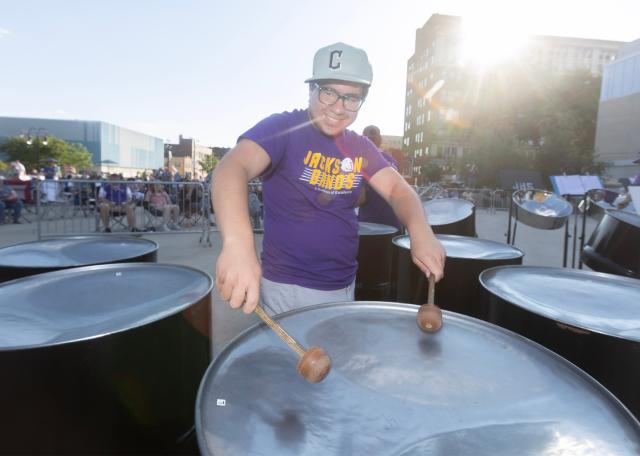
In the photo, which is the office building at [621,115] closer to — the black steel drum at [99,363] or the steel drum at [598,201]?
the steel drum at [598,201]

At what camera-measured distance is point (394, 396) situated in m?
0.69

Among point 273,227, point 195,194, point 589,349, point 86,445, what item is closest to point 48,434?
point 86,445

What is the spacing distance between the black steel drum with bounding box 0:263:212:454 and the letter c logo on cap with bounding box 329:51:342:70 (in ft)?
2.17

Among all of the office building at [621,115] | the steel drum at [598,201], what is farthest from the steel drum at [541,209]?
the office building at [621,115]

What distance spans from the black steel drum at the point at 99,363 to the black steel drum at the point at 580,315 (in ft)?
2.67

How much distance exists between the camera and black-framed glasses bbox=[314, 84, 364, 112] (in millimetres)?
983

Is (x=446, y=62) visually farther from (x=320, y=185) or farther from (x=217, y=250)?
(x=320, y=185)

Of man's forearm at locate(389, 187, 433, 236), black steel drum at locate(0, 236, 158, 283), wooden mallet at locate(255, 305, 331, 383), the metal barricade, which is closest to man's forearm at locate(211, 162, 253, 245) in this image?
wooden mallet at locate(255, 305, 331, 383)

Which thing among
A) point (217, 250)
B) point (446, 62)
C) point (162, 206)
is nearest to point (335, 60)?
point (217, 250)

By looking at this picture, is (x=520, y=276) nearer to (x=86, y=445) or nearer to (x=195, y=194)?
(x=86, y=445)

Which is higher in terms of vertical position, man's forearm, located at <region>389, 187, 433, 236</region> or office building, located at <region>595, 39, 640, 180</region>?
office building, located at <region>595, 39, 640, 180</region>

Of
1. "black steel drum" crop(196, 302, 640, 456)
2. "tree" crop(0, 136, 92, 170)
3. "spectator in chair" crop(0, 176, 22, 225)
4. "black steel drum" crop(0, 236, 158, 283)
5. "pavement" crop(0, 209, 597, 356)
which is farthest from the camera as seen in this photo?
"tree" crop(0, 136, 92, 170)

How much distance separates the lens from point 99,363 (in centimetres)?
85

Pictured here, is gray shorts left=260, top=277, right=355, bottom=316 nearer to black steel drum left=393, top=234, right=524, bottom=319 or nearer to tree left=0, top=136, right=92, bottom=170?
black steel drum left=393, top=234, right=524, bottom=319
